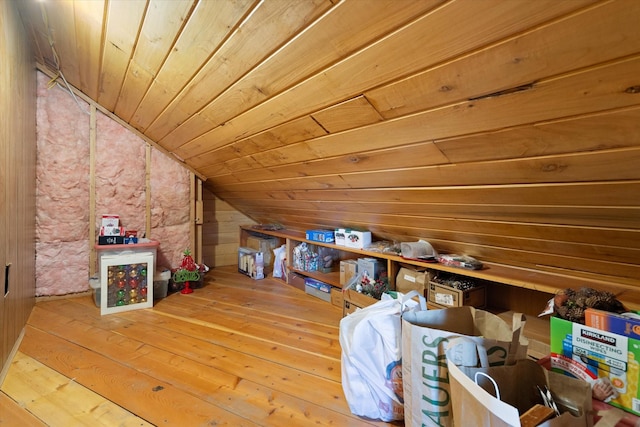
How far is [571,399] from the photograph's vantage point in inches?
33.4

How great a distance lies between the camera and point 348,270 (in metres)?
2.62

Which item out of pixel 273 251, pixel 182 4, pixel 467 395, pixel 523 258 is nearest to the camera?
pixel 467 395

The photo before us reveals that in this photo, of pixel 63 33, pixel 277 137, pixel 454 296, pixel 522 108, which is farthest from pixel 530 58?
pixel 63 33

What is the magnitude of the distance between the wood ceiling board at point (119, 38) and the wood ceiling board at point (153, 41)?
27mm

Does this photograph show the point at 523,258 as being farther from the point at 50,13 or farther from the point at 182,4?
the point at 50,13

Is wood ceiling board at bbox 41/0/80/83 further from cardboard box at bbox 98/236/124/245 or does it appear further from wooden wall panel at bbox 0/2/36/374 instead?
cardboard box at bbox 98/236/124/245

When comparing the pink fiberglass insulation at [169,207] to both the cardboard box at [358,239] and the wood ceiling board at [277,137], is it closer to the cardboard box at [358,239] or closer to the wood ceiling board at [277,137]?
the wood ceiling board at [277,137]

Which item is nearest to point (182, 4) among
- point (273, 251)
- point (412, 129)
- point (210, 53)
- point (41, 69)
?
point (210, 53)

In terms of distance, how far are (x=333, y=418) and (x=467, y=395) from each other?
70cm

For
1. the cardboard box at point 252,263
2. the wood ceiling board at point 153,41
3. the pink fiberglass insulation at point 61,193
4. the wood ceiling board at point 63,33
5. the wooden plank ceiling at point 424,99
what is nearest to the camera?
the wooden plank ceiling at point 424,99

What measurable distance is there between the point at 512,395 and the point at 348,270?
1730 mm

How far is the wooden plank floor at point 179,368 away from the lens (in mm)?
1337

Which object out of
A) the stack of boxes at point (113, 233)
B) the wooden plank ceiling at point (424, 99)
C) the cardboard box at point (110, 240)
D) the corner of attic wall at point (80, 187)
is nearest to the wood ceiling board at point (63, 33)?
the wooden plank ceiling at point (424, 99)

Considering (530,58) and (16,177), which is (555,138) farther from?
(16,177)
